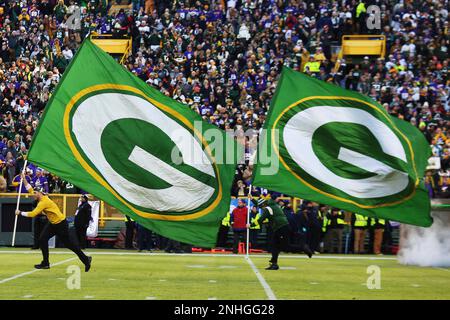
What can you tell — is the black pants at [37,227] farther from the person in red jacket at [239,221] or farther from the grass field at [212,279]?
the person in red jacket at [239,221]


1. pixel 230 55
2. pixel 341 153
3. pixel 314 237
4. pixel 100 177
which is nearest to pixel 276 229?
pixel 341 153

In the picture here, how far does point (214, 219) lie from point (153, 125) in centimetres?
201

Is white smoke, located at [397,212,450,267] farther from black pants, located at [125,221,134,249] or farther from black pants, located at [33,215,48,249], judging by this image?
black pants, located at [33,215,48,249]

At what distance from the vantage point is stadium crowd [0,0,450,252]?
35.7 metres

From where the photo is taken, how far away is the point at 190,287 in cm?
1712

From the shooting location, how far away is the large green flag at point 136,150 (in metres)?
16.5

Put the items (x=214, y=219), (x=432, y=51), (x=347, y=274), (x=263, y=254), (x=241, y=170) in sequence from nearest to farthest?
(x=214, y=219)
(x=347, y=274)
(x=263, y=254)
(x=241, y=170)
(x=432, y=51)

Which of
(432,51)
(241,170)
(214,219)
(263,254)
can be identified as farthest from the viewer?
(432,51)

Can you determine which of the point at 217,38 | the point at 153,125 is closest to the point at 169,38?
the point at 217,38

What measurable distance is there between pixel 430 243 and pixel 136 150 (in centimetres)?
1066

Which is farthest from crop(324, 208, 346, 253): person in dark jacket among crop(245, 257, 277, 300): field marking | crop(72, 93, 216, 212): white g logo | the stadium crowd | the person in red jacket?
crop(72, 93, 216, 212): white g logo

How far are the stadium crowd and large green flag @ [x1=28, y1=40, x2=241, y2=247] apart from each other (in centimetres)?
1538

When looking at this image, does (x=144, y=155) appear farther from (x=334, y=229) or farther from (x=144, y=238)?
(x=334, y=229)

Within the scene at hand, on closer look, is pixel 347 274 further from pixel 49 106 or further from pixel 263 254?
pixel 263 254
